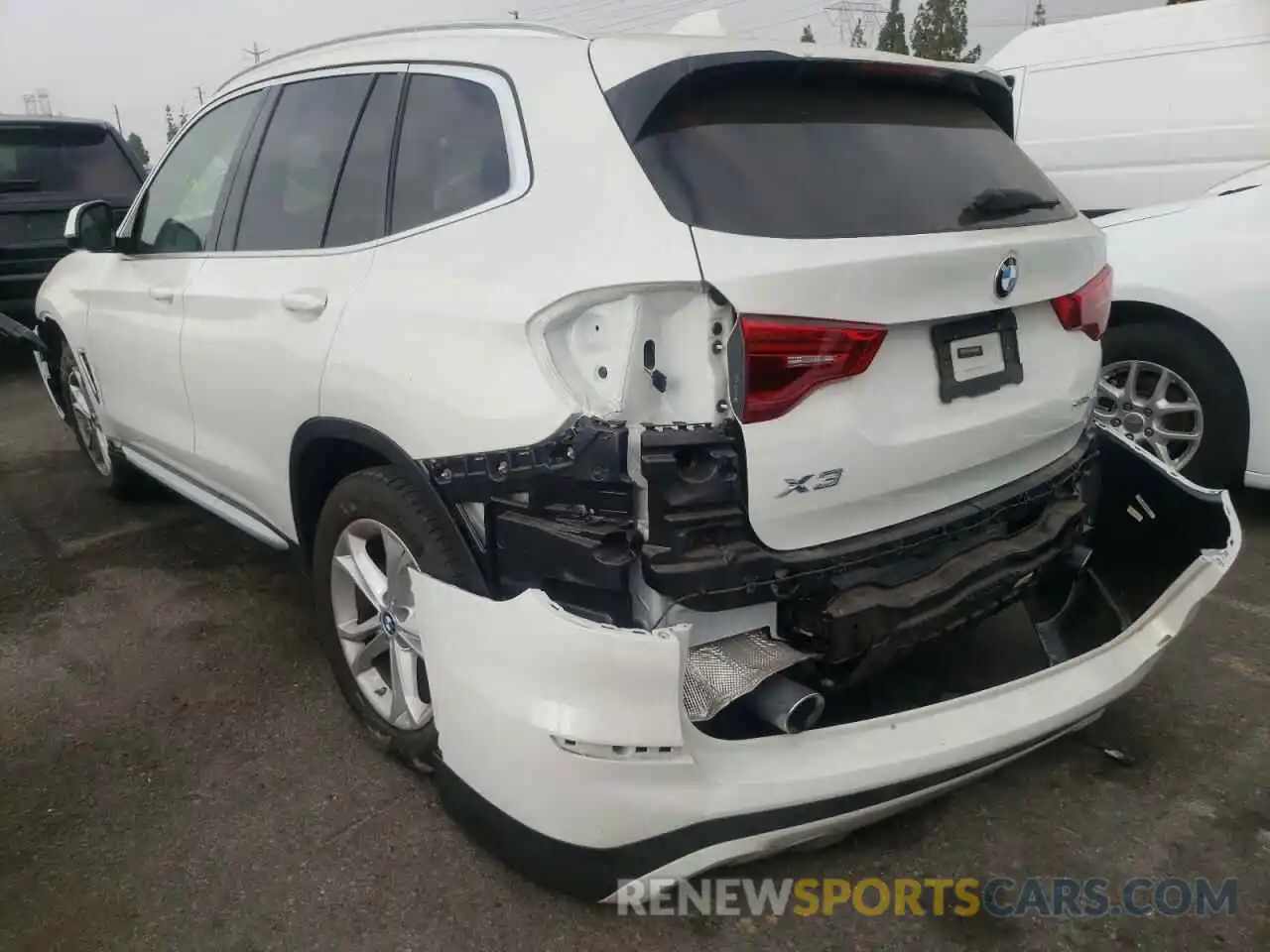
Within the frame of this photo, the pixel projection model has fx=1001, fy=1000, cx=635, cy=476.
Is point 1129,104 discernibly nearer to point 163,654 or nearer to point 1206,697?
point 1206,697

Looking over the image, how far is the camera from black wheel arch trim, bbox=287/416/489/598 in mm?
2205

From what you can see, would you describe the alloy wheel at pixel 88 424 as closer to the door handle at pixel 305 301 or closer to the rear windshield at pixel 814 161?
the door handle at pixel 305 301

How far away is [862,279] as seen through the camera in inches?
78.4

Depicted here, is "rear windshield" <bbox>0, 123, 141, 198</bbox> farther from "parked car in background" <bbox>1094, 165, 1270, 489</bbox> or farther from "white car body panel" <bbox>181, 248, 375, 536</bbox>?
"parked car in background" <bbox>1094, 165, 1270, 489</bbox>

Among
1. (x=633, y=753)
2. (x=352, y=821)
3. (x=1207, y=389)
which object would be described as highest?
(x=633, y=753)

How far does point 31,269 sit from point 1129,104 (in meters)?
8.43

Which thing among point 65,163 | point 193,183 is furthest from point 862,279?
point 65,163

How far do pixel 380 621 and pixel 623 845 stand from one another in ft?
3.32

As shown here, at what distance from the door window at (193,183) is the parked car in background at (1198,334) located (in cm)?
362

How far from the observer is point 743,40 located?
7.52 ft

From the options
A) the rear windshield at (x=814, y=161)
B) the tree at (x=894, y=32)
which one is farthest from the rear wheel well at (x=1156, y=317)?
the tree at (x=894, y=32)

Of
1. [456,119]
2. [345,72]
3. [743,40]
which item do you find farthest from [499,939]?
[345,72]

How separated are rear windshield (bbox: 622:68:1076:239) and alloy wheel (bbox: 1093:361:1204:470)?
2.16 m

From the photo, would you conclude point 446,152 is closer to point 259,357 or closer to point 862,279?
point 259,357
